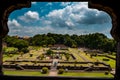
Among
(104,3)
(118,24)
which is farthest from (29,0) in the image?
(118,24)

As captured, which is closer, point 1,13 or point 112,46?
point 1,13

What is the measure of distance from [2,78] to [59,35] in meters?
102

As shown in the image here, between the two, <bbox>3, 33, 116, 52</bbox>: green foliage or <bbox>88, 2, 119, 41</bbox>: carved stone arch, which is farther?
<bbox>3, 33, 116, 52</bbox>: green foliage

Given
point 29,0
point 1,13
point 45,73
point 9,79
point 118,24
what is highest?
point 29,0

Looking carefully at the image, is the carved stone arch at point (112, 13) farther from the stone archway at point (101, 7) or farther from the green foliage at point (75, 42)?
the green foliage at point (75, 42)

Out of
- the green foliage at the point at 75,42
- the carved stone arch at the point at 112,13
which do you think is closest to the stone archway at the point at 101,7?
the carved stone arch at the point at 112,13

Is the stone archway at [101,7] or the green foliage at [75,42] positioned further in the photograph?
the green foliage at [75,42]

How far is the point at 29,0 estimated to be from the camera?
14.4ft

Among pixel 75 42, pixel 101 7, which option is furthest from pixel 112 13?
pixel 75 42

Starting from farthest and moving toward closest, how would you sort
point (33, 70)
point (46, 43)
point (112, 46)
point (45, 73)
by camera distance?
1. point (46, 43)
2. point (112, 46)
3. point (33, 70)
4. point (45, 73)

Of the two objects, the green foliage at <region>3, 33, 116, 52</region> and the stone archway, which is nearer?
the stone archway

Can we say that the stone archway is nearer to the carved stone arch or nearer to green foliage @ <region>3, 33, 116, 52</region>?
the carved stone arch

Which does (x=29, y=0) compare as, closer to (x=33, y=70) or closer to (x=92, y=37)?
(x=33, y=70)

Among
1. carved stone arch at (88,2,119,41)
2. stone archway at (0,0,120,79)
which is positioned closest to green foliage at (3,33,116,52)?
stone archway at (0,0,120,79)
